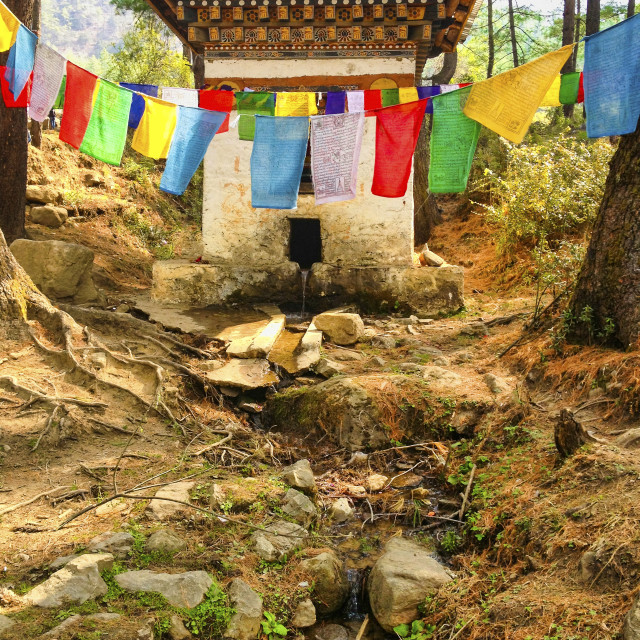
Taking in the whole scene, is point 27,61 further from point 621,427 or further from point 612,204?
point 621,427

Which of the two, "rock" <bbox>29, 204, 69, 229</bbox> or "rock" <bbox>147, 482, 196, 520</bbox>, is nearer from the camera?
"rock" <bbox>147, 482, 196, 520</bbox>

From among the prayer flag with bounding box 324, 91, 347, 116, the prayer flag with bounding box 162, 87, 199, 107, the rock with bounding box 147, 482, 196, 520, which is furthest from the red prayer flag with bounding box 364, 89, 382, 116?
the rock with bounding box 147, 482, 196, 520

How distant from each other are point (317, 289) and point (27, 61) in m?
5.16

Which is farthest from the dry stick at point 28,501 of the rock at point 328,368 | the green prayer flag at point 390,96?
the green prayer flag at point 390,96

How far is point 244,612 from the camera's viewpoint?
153 inches

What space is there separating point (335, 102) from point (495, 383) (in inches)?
166

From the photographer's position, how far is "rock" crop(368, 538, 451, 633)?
165 inches

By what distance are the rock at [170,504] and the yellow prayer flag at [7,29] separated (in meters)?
4.35

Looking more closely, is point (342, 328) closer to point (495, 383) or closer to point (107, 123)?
point (495, 383)

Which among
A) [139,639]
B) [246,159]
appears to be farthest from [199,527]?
[246,159]

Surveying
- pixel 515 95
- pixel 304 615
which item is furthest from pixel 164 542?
pixel 515 95

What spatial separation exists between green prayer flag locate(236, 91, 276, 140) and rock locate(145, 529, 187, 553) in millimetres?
5400

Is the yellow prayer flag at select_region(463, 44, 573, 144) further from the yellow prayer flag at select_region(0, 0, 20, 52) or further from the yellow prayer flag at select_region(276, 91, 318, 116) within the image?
the yellow prayer flag at select_region(0, 0, 20, 52)

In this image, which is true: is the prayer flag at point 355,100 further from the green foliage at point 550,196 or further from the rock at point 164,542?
the rock at point 164,542
